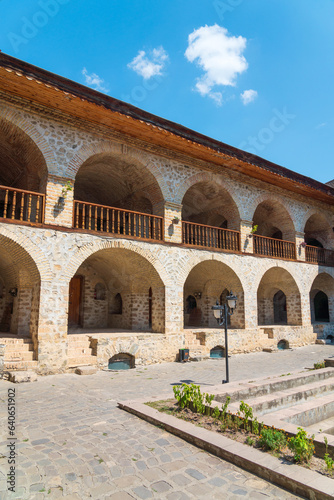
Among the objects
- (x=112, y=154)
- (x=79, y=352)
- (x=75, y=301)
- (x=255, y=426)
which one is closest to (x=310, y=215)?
(x=112, y=154)

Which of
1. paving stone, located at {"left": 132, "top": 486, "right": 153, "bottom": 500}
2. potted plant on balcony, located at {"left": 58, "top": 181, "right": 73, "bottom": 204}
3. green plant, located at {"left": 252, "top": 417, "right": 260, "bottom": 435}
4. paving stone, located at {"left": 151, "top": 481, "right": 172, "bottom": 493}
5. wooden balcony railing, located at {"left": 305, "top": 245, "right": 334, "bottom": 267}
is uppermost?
potted plant on balcony, located at {"left": 58, "top": 181, "right": 73, "bottom": 204}

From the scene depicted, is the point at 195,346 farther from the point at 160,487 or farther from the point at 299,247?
the point at 160,487

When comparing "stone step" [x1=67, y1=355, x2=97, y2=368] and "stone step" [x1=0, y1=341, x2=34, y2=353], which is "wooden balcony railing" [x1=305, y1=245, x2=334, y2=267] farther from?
"stone step" [x1=0, y1=341, x2=34, y2=353]

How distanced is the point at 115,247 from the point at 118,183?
3.90 m

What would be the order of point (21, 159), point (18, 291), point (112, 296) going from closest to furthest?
point (18, 291) → point (21, 159) → point (112, 296)

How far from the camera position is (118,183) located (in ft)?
41.2

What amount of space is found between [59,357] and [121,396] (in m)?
2.69

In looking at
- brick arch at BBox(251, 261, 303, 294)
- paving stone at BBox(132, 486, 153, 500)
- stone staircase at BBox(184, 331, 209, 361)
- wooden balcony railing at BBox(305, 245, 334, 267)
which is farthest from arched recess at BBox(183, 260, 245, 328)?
paving stone at BBox(132, 486, 153, 500)

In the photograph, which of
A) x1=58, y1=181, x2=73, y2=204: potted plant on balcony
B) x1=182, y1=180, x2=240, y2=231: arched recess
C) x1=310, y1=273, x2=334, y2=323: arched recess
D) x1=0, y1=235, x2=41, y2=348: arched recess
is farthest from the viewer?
x1=310, y1=273, x2=334, y2=323: arched recess

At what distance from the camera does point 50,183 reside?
8797mm

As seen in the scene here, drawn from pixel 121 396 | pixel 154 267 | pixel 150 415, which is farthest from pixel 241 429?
pixel 154 267

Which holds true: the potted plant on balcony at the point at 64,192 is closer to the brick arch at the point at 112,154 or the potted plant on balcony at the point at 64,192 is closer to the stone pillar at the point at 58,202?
the stone pillar at the point at 58,202

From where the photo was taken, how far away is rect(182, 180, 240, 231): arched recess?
43.7ft

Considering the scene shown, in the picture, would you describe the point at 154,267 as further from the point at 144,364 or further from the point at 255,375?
the point at 255,375
